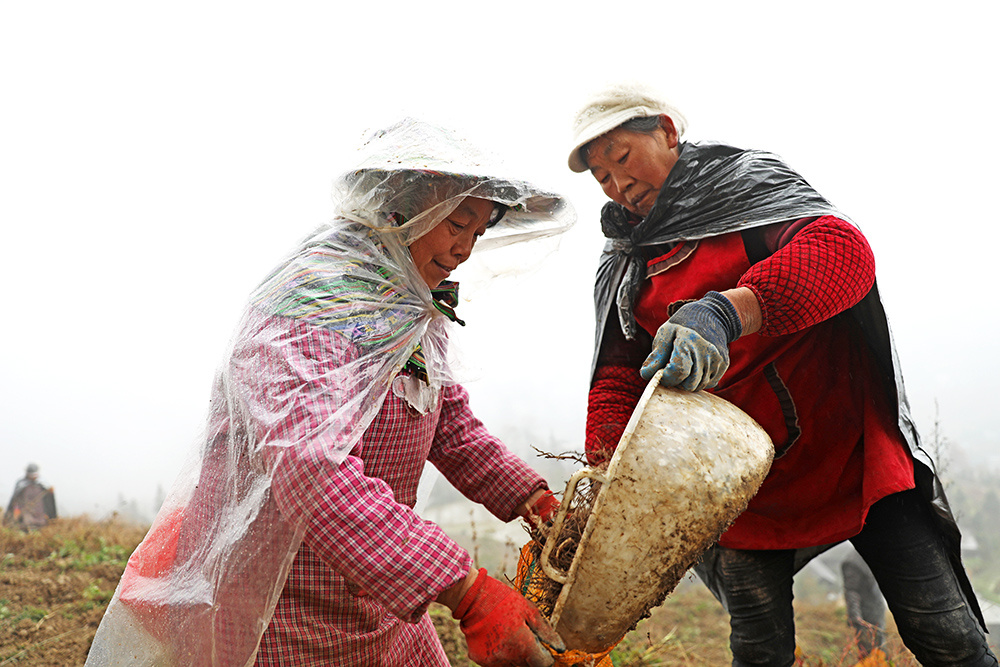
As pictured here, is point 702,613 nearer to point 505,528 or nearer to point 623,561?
point 505,528

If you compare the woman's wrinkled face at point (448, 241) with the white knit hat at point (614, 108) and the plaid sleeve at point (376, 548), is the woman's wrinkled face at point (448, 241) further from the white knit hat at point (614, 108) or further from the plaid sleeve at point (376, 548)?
the plaid sleeve at point (376, 548)

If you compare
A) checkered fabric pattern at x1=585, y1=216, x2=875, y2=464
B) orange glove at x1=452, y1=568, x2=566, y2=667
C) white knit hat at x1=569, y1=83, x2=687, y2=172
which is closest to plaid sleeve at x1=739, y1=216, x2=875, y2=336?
checkered fabric pattern at x1=585, y1=216, x2=875, y2=464

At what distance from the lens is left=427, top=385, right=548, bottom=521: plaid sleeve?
1945 millimetres

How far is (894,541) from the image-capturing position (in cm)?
179

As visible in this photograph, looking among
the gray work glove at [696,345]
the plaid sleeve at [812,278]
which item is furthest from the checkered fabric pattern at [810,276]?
the gray work glove at [696,345]

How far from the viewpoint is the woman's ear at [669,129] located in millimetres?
2027

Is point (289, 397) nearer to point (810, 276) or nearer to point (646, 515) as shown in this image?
point (646, 515)

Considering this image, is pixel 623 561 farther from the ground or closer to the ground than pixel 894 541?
farther from the ground

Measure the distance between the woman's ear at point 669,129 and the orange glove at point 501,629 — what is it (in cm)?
143

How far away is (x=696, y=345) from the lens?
1.49 metres

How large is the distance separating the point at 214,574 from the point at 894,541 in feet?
5.72

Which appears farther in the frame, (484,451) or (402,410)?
(484,451)

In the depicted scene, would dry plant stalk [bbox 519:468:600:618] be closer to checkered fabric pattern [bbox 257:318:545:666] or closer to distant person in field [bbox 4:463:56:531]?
checkered fabric pattern [bbox 257:318:545:666]

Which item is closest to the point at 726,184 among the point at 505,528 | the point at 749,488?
the point at 749,488
